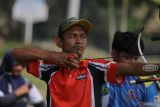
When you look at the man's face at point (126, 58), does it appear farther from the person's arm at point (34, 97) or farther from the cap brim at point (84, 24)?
the person's arm at point (34, 97)

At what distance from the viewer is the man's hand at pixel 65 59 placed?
5090 mm

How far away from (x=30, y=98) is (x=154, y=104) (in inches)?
172

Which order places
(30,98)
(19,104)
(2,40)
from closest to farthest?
(19,104) < (30,98) < (2,40)

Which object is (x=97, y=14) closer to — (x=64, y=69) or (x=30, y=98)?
(x=30, y=98)

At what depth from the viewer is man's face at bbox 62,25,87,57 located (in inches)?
205

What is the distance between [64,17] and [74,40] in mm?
29686

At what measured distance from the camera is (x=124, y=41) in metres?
6.17

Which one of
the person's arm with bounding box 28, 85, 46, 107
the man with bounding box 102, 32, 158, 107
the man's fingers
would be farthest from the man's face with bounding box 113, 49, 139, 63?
the person's arm with bounding box 28, 85, 46, 107

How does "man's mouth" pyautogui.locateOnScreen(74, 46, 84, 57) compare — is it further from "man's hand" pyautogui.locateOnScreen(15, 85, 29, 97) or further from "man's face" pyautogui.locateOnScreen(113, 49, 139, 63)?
"man's hand" pyautogui.locateOnScreen(15, 85, 29, 97)

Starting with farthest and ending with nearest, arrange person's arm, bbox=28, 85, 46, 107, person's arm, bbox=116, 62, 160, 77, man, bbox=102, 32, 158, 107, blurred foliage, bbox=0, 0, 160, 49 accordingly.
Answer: blurred foliage, bbox=0, 0, 160, 49 < person's arm, bbox=28, 85, 46, 107 < man, bbox=102, 32, 158, 107 < person's arm, bbox=116, 62, 160, 77

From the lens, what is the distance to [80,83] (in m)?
5.17

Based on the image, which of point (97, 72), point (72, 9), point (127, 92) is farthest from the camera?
point (72, 9)

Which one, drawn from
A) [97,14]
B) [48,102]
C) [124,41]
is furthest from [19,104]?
[97,14]

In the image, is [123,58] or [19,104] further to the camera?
[19,104]
